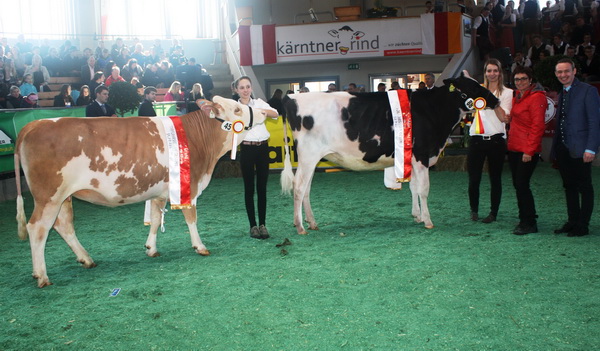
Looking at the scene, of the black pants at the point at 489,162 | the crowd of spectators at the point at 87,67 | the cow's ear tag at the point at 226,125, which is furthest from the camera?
A: the crowd of spectators at the point at 87,67

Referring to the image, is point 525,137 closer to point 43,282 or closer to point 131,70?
point 43,282

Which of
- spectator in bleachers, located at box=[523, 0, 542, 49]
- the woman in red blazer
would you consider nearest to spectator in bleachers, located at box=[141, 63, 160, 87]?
spectator in bleachers, located at box=[523, 0, 542, 49]

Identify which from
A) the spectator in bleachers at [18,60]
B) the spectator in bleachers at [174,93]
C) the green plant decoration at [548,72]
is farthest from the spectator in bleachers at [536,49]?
the spectator in bleachers at [18,60]

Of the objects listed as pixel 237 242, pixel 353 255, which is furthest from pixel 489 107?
pixel 237 242

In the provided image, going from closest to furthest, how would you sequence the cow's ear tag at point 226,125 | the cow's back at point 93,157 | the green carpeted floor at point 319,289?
the green carpeted floor at point 319,289 < the cow's back at point 93,157 < the cow's ear tag at point 226,125

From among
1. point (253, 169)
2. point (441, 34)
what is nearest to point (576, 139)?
point (253, 169)

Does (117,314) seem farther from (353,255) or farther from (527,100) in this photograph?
(527,100)

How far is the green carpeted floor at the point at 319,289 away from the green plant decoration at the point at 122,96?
3052 millimetres

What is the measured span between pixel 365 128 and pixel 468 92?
4.24 ft

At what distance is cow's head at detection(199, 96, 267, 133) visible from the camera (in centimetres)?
613

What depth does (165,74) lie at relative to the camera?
18.2 m

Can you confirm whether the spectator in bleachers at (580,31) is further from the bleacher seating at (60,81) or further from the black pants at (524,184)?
the bleacher seating at (60,81)

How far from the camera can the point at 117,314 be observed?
4484 millimetres

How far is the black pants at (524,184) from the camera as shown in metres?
6.59
